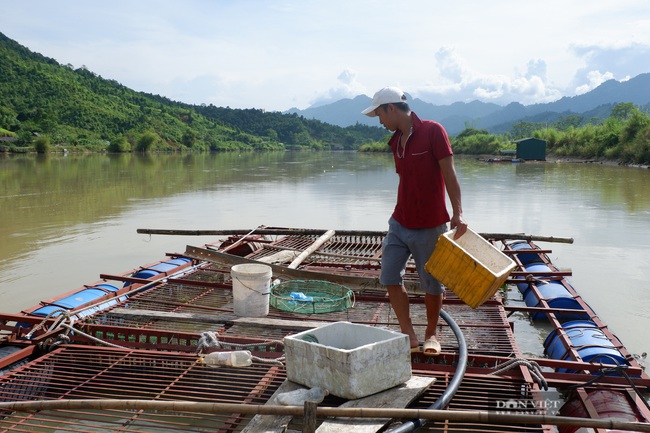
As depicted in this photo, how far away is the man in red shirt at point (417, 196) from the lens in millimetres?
3367

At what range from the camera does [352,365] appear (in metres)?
2.64

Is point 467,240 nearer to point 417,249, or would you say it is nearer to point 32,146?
point 417,249

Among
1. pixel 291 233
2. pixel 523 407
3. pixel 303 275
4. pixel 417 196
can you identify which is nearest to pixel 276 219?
pixel 291 233

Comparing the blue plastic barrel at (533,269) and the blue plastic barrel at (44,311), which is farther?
the blue plastic barrel at (533,269)

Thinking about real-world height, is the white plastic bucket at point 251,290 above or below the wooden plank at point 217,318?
above

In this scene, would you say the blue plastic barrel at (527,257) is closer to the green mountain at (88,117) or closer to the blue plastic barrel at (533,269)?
the blue plastic barrel at (533,269)

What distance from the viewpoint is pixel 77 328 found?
4.40 meters

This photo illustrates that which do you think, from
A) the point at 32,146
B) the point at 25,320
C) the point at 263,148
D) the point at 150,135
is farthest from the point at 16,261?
the point at 263,148

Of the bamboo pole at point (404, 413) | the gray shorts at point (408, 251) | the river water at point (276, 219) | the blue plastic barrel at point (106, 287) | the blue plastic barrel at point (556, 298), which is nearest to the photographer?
the bamboo pole at point (404, 413)

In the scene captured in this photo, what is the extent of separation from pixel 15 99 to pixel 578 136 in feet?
239

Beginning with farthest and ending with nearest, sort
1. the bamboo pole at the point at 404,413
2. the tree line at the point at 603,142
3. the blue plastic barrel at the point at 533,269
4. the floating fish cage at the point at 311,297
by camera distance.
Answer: the tree line at the point at 603,142, the blue plastic barrel at the point at 533,269, the floating fish cage at the point at 311,297, the bamboo pole at the point at 404,413

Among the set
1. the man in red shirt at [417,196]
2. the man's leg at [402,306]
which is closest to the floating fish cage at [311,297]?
the man's leg at [402,306]

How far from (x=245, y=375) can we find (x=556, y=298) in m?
4.11

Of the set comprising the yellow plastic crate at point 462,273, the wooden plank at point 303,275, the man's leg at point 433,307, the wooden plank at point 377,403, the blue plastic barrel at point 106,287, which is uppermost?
the yellow plastic crate at point 462,273
